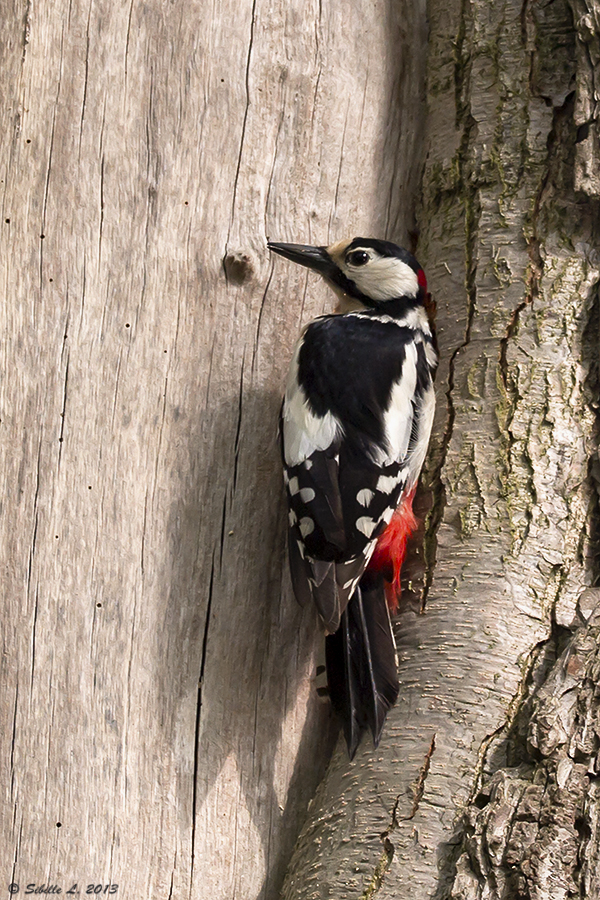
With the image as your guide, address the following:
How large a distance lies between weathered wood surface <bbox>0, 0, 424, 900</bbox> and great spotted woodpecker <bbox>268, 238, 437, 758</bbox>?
184 mm

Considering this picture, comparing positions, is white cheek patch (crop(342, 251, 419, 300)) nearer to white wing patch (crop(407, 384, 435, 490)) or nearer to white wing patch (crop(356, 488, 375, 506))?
white wing patch (crop(407, 384, 435, 490))

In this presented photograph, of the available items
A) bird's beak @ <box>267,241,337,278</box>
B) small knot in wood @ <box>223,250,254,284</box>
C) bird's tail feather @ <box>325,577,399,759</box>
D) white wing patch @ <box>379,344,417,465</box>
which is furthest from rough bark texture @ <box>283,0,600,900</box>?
small knot in wood @ <box>223,250,254,284</box>

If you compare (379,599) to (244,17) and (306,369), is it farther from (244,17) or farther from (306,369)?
(244,17)

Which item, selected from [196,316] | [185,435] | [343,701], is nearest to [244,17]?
[196,316]

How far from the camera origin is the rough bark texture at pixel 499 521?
206cm

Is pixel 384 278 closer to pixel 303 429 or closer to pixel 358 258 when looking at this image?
pixel 358 258

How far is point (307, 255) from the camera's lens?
8.11 ft

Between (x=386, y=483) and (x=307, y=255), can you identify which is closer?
(x=386, y=483)

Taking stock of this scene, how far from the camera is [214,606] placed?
7.91 feet

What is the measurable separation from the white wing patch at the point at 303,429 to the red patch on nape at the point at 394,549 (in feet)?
0.95

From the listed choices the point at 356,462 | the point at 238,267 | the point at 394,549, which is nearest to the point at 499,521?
the point at 394,549

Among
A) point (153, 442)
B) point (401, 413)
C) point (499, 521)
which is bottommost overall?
point (499, 521)

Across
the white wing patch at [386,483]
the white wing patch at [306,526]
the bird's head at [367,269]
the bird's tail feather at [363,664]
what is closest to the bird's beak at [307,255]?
the bird's head at [367,269]

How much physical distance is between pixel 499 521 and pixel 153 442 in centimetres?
96
